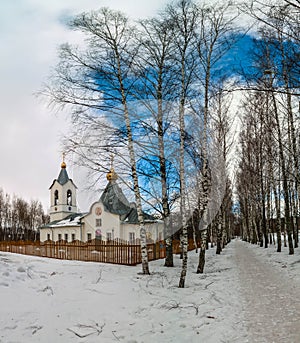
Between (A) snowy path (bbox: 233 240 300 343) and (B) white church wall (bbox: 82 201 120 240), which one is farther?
(B) white church wall (bbox: 82 201 120 240)

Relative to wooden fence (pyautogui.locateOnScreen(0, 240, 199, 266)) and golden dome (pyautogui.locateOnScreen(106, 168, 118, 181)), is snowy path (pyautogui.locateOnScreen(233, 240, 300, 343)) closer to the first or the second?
golden dome (pyautogui.locateOnScreen(106, 168, 118, 181))

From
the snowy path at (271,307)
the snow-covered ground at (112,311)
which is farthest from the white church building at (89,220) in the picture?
the snow-covered ground at (112,311)

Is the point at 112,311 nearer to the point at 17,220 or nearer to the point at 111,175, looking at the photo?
the point at 111,175

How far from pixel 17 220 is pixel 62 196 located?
2913cm

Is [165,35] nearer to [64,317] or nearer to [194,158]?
[194,158]

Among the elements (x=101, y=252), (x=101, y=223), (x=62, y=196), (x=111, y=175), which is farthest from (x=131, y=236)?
(x=111, y=175)

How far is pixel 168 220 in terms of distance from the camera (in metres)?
16.1

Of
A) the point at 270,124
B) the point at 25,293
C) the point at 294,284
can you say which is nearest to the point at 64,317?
the point at 25,293

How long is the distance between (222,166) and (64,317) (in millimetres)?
16560

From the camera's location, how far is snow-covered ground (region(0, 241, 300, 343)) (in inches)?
205

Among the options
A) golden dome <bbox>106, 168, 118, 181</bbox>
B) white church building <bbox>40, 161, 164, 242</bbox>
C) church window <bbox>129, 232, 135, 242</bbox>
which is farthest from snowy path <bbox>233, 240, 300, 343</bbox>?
church window <bbox>129, 232, 135, 242</bbox>

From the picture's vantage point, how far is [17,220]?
75.6 meters

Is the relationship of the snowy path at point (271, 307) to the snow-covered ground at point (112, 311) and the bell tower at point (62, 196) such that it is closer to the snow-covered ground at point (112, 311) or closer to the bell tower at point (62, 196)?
the snow-covered ground at point (112, 311)

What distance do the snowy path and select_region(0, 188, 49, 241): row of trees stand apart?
7000 cm
